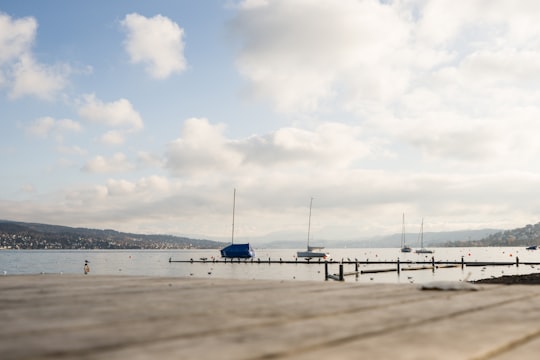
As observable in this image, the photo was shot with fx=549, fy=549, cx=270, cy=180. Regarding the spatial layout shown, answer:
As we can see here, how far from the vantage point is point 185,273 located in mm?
101625

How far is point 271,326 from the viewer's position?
378cm

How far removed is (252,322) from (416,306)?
6.17 ft

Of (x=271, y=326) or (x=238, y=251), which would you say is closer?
(x=271, y=326)

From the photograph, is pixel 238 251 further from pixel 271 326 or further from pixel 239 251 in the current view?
pixel 271 326

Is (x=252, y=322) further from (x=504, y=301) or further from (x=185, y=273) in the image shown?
(x=185, y=273)


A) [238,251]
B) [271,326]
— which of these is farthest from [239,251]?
[271,326]

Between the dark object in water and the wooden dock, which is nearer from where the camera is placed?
the wooden dock

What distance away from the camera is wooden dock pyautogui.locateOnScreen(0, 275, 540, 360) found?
294 centimetres

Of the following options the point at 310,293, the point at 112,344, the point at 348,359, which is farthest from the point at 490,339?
the point at 310,293

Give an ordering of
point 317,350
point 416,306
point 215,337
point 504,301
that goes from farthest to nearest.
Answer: point 504,301 → point 416,306 → point 215,337 → point 317,350

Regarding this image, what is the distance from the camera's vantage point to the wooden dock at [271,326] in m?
2.94

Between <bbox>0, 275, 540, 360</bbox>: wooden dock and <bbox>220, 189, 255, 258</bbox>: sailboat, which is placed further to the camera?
<bbox>220, 189, 255, 258</bbox>: sailboat

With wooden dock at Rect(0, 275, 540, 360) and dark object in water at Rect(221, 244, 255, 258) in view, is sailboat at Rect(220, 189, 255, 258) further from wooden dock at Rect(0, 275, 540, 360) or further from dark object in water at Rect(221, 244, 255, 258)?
wooden dock at Rect(0, 275, 540, 360)

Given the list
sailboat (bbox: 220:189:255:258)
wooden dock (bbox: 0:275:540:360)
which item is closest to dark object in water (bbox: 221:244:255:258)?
sailboat (bbox: 220:189:255:258)
